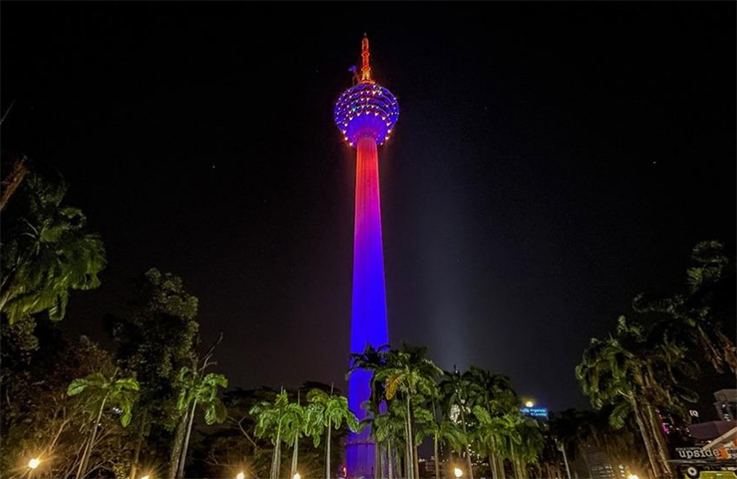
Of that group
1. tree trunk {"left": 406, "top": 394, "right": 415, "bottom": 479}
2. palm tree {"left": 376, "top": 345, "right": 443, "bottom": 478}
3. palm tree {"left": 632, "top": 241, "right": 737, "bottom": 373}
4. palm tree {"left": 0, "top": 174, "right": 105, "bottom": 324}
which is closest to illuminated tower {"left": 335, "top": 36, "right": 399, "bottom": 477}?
palm tree {"left": 376, "top": 345, "right": 443, "bottom": 478}

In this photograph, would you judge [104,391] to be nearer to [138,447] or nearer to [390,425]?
[138,447]

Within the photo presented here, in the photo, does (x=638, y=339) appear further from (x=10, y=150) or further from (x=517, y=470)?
(x=10, y=150)

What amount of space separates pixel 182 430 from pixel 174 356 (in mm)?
5854

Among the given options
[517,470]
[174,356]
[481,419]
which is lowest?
[517,470]

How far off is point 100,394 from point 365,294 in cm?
4653

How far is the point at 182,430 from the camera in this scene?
1518 inches

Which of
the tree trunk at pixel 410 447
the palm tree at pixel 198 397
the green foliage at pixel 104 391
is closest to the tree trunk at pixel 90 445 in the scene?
the green foliage at pixel 104 391

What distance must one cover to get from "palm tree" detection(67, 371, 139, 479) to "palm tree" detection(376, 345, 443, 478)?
18.7 m

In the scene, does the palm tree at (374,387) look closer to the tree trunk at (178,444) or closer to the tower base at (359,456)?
the tree trunk at (178,444)

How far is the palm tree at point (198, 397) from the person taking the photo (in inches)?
1486

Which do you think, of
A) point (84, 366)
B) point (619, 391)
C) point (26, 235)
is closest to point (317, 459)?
point (84, 366)

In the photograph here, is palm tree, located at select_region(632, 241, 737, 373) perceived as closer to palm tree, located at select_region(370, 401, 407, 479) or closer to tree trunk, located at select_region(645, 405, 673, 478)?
tree trunk, located at select_region(645, 405, 673, 478)

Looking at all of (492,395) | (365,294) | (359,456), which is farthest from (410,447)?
(365,294)

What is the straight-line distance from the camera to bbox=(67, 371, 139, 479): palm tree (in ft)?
105
